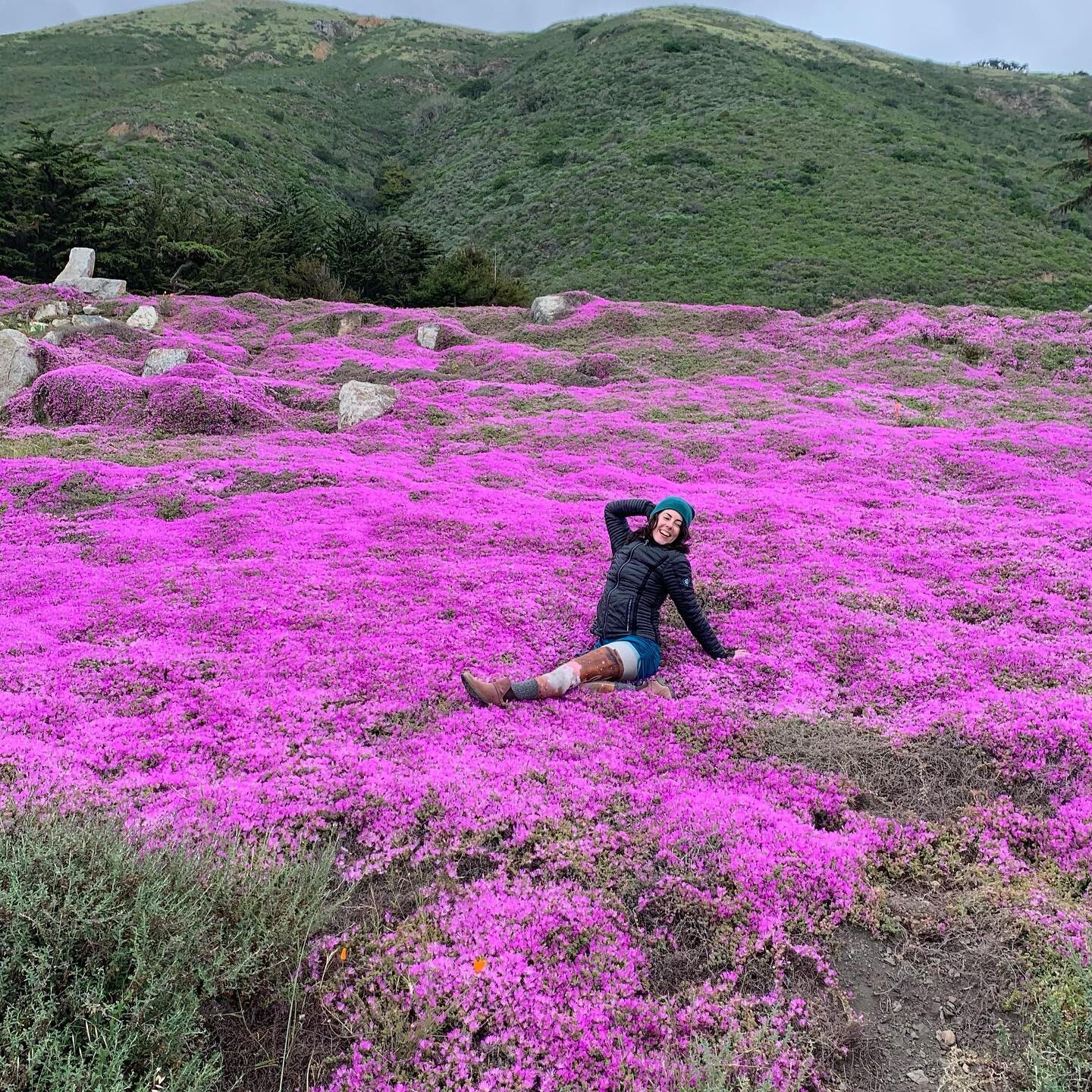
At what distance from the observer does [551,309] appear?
100 feet

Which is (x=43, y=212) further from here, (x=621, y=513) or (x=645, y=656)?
(x=645, y=656)

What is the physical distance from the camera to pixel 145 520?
451 inches

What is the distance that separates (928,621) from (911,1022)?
5.55 metres

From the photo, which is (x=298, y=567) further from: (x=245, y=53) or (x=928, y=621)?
(x=245, y=53)

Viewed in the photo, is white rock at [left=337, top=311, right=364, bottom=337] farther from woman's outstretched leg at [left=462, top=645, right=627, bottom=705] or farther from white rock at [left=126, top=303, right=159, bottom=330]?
woman's outstretched leg at [left=462, top=645, right=627, bottom=705]

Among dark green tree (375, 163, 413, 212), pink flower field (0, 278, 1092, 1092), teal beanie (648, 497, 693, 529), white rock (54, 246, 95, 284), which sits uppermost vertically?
dark green tree (375, 163, 413, 212)

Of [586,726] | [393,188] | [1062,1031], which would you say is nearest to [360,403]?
[586,726]

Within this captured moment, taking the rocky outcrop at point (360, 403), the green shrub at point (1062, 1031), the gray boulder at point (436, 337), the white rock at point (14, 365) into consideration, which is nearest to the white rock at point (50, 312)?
the white rock at point (14, 365)

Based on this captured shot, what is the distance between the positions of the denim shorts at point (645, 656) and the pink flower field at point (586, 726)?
1.24ft

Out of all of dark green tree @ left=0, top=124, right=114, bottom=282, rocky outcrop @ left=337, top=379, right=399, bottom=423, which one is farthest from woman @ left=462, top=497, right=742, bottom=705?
dark green tree @ left=0, top=124, right=114, bottom=282

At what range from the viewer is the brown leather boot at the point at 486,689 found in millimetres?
6328

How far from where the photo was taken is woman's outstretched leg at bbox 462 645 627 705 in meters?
6.35

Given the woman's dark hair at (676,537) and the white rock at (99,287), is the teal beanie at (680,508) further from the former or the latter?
the white rock at (99,287)

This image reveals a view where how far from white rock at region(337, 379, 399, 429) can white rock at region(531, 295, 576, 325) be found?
12961mm
